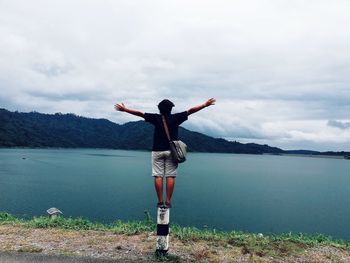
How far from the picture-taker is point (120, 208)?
1959 inches

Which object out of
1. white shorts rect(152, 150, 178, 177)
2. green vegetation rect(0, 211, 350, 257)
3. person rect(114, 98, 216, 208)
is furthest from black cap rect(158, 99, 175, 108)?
green vegetation rect(0, 211, 350, 257)

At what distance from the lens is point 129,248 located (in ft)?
27.3

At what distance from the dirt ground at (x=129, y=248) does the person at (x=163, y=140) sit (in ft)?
4.20

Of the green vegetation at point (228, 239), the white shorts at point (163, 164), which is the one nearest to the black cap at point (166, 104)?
the white shorts at point (163, 164)

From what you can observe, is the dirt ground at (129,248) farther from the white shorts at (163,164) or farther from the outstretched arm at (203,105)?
the outstretched arm at (203,105)

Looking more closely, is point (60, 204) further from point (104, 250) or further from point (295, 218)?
point (104, 250)

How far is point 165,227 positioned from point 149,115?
238cm

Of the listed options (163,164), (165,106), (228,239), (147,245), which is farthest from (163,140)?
(228,239)

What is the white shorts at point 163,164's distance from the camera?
25.8 ft

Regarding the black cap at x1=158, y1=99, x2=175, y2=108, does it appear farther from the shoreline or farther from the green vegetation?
Result: the green vegetation

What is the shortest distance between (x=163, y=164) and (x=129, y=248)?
6.88ft

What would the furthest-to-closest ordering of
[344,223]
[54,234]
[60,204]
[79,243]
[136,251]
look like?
[60,204], [344,223], [54,234], [79,243], [136,251]

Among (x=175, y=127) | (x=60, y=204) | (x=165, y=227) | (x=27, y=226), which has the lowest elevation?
(x=60, y=204)

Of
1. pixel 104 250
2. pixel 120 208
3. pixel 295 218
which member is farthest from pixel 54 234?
pixel 295 218
